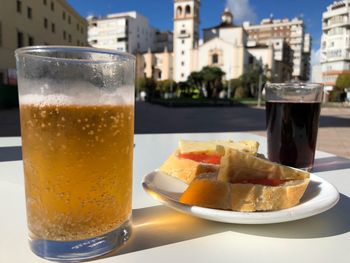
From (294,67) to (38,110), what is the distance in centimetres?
7310

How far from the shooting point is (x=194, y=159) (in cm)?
99

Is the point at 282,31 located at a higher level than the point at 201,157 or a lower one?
higher

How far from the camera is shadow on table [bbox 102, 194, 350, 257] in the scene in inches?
22.4

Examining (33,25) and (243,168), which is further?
(33,25)

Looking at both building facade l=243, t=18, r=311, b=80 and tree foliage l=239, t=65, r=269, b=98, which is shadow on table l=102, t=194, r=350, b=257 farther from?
building facade l=243, t=18, r=311, b=80

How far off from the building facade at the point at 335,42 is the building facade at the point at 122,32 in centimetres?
2841

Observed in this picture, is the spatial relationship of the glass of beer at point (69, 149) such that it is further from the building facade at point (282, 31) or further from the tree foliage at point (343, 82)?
the building facade at point (282, 31)

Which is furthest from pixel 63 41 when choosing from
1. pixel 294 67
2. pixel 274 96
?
pixel 294 67

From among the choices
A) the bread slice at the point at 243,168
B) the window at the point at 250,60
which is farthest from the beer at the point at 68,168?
the window at the point at 250,60

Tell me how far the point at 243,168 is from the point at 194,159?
11.9 inches

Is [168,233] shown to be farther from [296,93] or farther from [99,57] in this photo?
[296,93]

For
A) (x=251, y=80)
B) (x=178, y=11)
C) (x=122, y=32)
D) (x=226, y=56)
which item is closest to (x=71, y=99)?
(x=251, y=80)

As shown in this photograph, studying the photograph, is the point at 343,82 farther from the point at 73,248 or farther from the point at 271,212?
the point at 73,248

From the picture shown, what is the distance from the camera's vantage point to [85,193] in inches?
20.3
